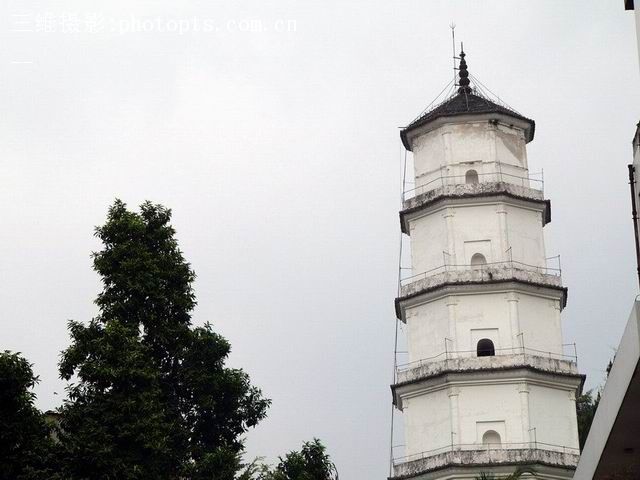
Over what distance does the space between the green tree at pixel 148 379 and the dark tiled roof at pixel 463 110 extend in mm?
8959

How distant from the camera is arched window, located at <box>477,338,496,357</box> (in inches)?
1724

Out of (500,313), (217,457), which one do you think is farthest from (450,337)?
(217,457)

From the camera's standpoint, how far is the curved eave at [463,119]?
4597 centimetres

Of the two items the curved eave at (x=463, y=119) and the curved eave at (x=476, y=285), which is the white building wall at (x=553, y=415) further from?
the curved eave at (x=463, y=119)

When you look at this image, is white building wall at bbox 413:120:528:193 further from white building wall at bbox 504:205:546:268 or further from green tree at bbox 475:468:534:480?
green tree at bbox 475:468:534:480

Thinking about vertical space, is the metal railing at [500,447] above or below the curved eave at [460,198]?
below

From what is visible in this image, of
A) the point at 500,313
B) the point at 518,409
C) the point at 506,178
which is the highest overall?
the point at 506,178

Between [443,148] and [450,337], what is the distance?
5.98m

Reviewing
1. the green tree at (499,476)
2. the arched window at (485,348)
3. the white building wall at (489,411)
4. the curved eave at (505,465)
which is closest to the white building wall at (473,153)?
the arched window at (485,348)

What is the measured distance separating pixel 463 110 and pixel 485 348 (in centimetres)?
733

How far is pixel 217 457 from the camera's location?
38344 mm

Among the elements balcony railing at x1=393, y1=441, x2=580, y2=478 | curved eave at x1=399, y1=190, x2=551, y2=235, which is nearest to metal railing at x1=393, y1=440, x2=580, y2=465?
balcony railing at x1=393, y1=441, x2=580, y2=478

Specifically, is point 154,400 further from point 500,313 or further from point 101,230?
point 500,313

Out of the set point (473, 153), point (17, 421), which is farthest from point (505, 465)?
point (17, 421)
